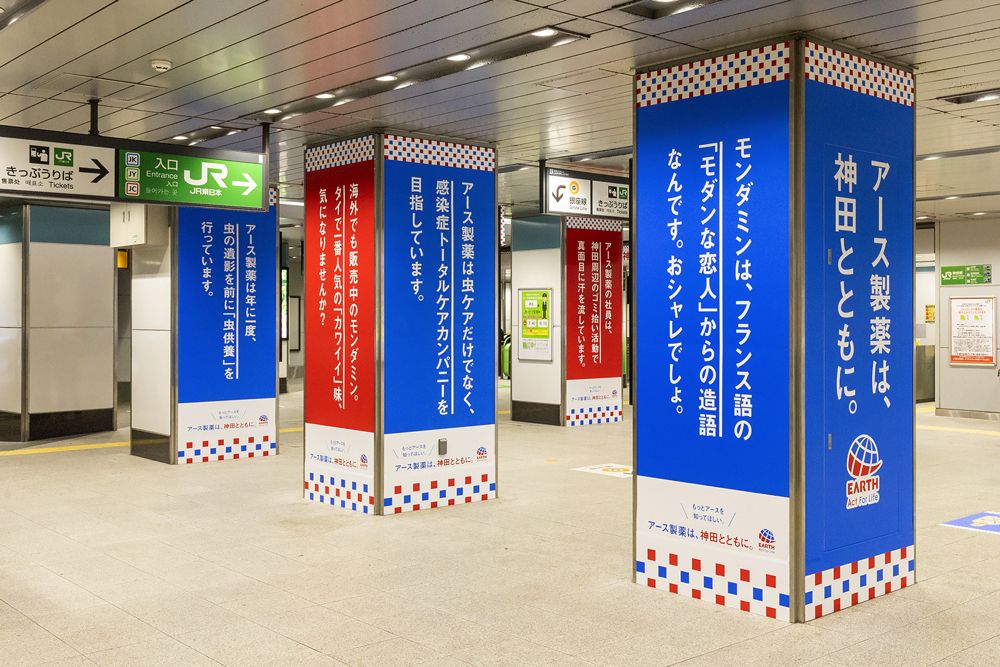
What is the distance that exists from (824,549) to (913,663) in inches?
28.9

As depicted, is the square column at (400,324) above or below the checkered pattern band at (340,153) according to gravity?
below

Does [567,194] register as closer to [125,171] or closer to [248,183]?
[248,183]

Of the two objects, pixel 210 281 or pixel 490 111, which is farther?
pixel 210 281

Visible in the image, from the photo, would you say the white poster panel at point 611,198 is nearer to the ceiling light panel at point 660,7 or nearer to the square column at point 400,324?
the square column at point 400,324

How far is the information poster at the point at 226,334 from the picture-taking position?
9719mm

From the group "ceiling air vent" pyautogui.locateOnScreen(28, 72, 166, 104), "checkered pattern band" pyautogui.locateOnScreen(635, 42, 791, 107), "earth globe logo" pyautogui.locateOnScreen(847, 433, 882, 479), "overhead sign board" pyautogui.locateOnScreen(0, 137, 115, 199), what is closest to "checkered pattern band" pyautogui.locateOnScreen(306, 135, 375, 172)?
"ceiling air vent" pyautogui.locateOnScreen(28, 72, 166, 104)

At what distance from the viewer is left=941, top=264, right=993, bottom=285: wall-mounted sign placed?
14.2 m

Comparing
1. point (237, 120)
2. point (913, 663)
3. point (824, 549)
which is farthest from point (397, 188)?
point (913, 663)

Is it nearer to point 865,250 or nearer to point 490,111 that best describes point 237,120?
point 490,111

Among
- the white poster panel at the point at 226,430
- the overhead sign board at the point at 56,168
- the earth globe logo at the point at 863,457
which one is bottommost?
the white poster panel at the point at 226,430

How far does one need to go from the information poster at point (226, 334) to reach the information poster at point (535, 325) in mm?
3931

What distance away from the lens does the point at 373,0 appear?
14.3 ft

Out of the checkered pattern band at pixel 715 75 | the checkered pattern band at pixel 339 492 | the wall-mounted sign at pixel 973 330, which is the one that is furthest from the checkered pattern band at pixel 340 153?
the wall-mounted sign at pixel 973 330

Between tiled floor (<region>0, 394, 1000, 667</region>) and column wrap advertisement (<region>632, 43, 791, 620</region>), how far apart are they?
27 centimetres
